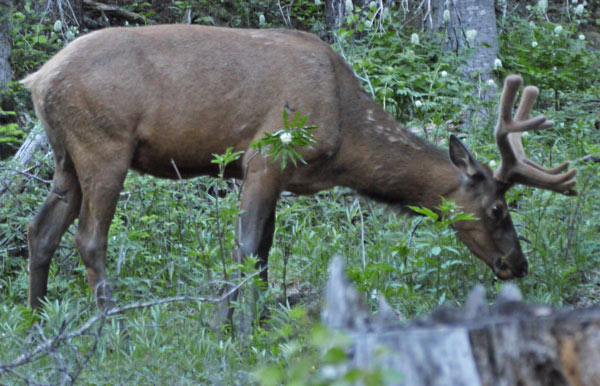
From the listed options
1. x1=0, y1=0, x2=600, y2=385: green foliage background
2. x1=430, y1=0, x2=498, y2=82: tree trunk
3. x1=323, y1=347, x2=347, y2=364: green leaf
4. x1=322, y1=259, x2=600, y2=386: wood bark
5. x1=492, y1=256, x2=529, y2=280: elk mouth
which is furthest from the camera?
x1=430, y1=0, x2=498, y2=82: tree trunk

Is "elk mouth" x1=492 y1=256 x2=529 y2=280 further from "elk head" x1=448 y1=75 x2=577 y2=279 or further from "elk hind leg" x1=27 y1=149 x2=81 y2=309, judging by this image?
"elk hind leg" x1=27 y1=149 x2=81 y2=309

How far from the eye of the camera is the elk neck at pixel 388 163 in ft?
20.7

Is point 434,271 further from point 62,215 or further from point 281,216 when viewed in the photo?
point 62,215

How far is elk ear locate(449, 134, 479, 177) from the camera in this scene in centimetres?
636

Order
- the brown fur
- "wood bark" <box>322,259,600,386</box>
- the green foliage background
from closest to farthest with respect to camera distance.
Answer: "wood bark" <box>322,259,600,386</box>
the green foliage background
the brown fur

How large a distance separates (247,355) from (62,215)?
2.15 metres

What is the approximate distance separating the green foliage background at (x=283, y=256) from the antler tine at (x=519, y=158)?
21.2 inches

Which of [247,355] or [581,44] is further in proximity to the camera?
[581,44]

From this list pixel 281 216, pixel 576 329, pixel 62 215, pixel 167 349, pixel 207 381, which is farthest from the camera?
pixel 281 216

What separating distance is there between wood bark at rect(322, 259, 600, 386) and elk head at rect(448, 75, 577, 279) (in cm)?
409

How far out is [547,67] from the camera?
1070cm

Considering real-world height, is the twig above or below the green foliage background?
below

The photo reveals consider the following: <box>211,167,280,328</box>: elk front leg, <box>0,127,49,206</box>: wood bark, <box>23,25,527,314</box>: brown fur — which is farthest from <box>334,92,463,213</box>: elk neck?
<box>0,127,49,206</box>: wood bark

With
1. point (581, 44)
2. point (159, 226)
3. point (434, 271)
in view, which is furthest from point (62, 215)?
point (581, 44)
